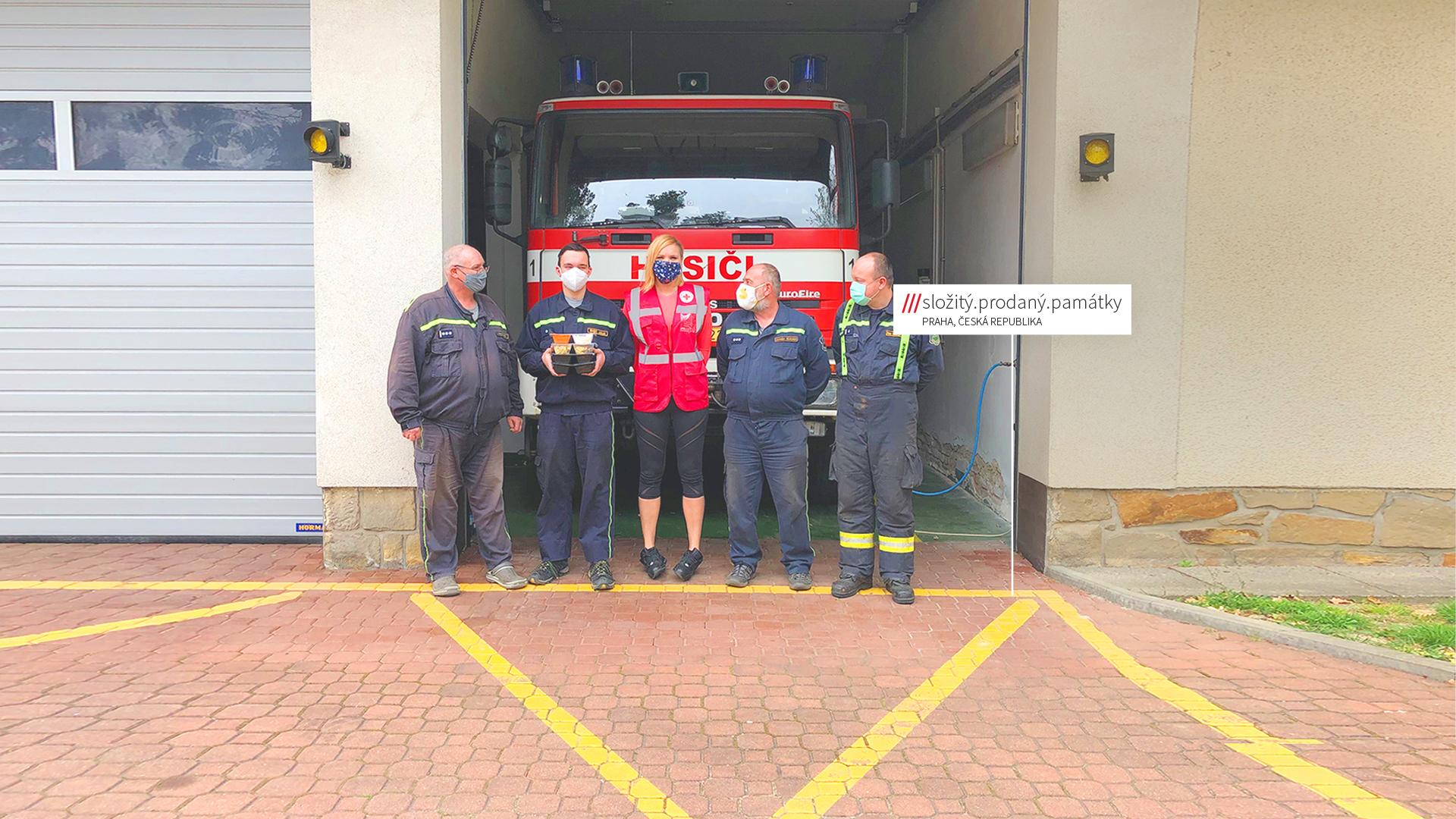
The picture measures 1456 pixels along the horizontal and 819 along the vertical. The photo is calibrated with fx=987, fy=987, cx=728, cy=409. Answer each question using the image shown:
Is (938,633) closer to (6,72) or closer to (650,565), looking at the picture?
(650,565)

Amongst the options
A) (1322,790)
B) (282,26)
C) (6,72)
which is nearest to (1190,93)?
(1322,790)

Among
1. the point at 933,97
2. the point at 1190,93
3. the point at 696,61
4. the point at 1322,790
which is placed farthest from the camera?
the point at 696,61

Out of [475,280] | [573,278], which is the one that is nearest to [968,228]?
[573,278]

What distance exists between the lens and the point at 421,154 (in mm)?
5941

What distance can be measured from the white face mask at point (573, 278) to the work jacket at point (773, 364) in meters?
0.86

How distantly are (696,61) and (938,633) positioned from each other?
8.28 metres

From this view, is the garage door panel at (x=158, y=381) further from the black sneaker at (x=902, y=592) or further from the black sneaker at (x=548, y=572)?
the black sneaker at (x=902, y=592)

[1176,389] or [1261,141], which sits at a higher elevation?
[1261,141]

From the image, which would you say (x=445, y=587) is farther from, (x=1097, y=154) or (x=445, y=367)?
(x=1097, y=154)

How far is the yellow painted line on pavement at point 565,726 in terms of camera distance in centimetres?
335

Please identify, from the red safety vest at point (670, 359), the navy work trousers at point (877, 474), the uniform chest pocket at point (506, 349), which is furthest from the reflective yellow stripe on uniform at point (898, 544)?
the uniform chest pocket at point (506, 349)

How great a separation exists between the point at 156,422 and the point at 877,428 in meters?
4.80

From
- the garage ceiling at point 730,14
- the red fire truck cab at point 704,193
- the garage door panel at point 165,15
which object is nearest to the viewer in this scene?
the garage door panel at point 165,15

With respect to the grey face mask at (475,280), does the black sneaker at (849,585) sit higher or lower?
lower
